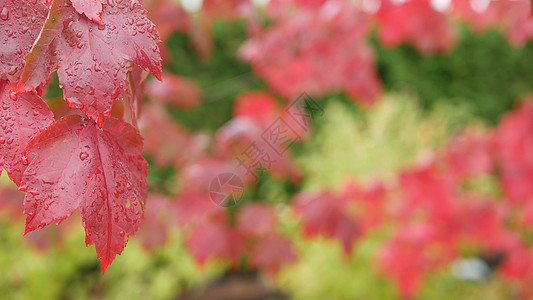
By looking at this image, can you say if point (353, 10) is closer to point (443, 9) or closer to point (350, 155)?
point (443, 9)

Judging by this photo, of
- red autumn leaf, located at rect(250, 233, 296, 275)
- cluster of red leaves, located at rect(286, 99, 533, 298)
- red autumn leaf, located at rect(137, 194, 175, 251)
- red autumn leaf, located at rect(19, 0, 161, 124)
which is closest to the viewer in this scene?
red autumn leaf, located at rect(19, 0, 161, 124)

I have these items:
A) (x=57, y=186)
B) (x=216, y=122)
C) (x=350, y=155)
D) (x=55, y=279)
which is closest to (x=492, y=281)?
(x=350, y=155)

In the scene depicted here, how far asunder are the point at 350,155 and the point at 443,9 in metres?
2.46

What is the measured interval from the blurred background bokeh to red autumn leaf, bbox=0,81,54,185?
148 millimetres

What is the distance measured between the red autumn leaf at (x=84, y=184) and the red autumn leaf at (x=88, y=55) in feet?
0.21

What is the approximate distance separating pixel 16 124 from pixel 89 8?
0.17 metres

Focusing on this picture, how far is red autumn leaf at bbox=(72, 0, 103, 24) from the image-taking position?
0.66 meters

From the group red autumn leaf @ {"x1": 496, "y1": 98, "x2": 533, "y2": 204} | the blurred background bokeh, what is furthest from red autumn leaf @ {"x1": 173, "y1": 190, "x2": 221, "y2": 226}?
red autumn leaf @ {"x1": 496, "y1": 98, "x2": 533, "y2": 204}

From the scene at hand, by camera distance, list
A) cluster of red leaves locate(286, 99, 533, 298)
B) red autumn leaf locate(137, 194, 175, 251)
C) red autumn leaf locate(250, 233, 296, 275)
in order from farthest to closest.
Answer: red autumn leaf locate(250, 233, 296, 275) → red autumn leaf locate(137, 194, 175, 251) → cluster of red leaves locate(286, 99, 533, 298)

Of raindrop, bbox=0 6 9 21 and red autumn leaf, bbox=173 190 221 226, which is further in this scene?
red autumn leaf, bbox=173 190 221 226

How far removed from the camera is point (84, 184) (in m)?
0.70

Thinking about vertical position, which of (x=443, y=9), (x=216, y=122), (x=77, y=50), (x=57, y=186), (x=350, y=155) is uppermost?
(x=216, y=122)

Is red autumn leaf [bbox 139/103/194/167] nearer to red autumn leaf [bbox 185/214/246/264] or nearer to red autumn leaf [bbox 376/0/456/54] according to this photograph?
red autumn leaf [bbox 185/214/246/264]

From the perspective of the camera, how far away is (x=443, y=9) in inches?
112
